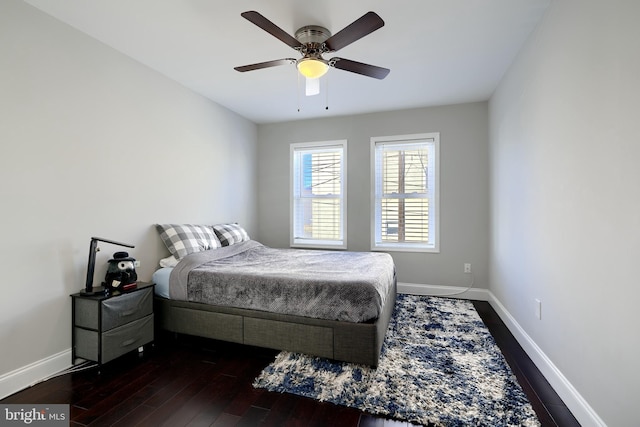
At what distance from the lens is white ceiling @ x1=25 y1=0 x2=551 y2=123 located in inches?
79.4

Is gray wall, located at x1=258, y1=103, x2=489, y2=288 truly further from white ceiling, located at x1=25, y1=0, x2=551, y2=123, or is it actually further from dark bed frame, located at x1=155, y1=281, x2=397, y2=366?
dark bed frame, located at x1=155, y1=281, x2=397, y2=366

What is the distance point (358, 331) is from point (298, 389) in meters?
0.56

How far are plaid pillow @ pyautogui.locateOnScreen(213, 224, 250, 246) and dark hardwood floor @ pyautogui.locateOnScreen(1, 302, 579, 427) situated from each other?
4.44ft

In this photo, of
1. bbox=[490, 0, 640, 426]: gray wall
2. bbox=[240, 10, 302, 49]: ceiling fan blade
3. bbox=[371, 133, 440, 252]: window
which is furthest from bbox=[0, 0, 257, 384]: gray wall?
bbox=[490, 0, 640, 426]: gray wall

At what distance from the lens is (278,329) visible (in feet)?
7.63

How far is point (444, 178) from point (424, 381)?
8.98 ft

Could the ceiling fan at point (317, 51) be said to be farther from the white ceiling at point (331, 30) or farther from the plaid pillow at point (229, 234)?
the plaid pillow at point (229, 234)

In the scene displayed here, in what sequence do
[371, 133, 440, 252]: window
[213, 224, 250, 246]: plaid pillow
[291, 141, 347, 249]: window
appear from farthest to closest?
[291, 141, 347, 249]: window, [371, 133, 440, 252]: window, [213, 224, 250, 246]: plaid pillow

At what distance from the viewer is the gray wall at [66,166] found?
191cm

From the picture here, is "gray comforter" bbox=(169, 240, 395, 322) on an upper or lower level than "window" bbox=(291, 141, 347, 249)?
lower

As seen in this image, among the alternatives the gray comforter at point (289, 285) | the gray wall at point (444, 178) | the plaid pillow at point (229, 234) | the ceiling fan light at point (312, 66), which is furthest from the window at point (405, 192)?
the ceiling fan light at point (312, 66)

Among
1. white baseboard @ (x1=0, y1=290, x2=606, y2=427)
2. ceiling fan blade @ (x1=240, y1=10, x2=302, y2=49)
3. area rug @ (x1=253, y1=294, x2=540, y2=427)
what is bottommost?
area rug @ (x1=253, y1=294, x2=540, y2=427)

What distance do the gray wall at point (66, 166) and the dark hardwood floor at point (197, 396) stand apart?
1.43 feet

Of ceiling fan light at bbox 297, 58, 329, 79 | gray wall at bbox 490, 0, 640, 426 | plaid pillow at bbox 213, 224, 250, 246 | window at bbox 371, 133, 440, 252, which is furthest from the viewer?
window at bbox 371, 133, 440, 252
